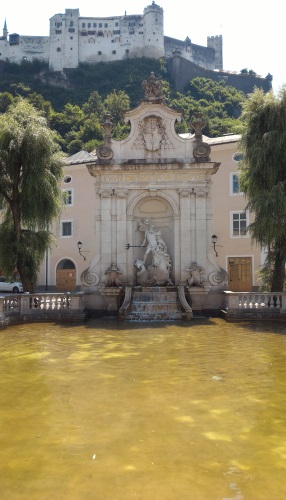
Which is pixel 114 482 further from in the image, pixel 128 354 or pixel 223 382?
pixel 128 354

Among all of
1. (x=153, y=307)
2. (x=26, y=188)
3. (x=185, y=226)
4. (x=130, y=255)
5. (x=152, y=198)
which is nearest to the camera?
(x=153, y=307)

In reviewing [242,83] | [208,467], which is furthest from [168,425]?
[242,83]

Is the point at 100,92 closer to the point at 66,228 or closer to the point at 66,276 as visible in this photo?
the point at 66,228

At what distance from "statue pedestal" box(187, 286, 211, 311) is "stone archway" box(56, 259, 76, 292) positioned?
826 inches

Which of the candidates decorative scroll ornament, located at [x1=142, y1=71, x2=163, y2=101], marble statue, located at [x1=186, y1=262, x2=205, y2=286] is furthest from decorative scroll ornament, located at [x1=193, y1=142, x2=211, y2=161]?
marble statue, located at [x1=186, y1=262, x2=205, y2=286]

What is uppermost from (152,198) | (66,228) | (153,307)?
(66,228)

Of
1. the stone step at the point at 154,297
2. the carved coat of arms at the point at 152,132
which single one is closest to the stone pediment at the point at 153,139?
the carved coat of arms at the point at 152,132

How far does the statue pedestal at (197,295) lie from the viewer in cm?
1775

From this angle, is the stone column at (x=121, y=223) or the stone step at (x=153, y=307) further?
the stone column at (x=121, y=223)

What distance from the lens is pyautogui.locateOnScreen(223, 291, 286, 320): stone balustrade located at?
1612cm

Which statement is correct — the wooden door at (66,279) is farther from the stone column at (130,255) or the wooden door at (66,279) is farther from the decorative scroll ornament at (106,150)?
the decorative scroll ornament at (106,150)

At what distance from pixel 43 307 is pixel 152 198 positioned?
623cm

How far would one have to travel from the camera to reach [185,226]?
1894 centimetres

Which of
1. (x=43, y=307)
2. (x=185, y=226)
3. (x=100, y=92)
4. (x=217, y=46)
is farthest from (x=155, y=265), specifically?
(x=217, y=46)
